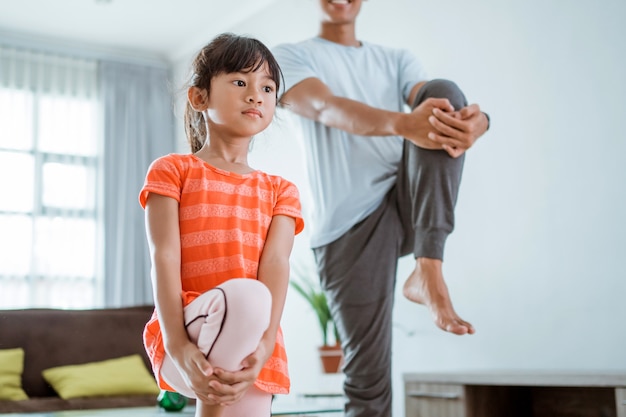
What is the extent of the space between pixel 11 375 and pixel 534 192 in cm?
247

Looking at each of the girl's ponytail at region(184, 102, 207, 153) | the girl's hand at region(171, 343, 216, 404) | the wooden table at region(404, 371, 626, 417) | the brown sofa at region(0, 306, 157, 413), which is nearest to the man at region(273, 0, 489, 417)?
the wooden table at region(404, 371, 626, 417)

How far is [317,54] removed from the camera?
2.22 meters

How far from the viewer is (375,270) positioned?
2000 mm

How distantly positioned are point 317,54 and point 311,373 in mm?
2285

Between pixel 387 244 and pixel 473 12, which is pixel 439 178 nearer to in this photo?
pixel 387 244

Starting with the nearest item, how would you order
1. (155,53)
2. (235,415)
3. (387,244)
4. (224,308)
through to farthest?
(224,308)
(235,415)
(387,244)
(155,53)

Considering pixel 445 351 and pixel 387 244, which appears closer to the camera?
pixel 387 244

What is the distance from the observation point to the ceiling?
492cm

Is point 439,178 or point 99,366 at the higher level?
point 439,178

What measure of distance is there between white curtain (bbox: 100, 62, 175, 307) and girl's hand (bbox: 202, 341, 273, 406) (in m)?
4.55

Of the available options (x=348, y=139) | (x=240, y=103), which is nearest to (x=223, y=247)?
(x=240, y=103)

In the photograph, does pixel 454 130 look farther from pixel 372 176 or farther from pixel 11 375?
pixel 11 375

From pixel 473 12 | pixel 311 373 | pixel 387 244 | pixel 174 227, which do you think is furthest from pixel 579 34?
pixel 311 373

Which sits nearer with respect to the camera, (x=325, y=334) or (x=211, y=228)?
(x=211, y=228)
